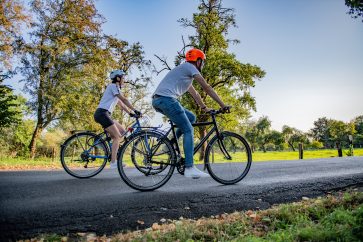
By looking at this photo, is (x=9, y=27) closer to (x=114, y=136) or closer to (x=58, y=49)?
(x=58, y=49)

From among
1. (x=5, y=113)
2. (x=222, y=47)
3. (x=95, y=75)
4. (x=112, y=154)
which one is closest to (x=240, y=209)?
(x=112, y=154)

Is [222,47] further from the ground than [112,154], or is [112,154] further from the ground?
[222,47]

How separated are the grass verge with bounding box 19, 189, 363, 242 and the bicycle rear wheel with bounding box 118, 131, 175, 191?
150cm

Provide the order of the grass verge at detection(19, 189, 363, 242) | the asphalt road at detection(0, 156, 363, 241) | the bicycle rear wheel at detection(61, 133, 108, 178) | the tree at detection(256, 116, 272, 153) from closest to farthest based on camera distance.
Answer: the grass verge at detection(19, 189, 363, 242) → the asphalt road at detection(0, 156, 363, 241) → the bicycle rear wheel at detection(61, 133, 108, 178) → the tree at detection(256, 116, 272, 153)

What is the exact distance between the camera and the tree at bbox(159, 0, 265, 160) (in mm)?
19531

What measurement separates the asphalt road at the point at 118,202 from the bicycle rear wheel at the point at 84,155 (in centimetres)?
103

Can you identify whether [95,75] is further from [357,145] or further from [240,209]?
[357,145]

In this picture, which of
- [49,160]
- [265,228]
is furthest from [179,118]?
[49,160]

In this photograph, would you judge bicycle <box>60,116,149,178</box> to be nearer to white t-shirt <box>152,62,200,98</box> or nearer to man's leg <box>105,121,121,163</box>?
man's leg <box>105,121,121,163</box>

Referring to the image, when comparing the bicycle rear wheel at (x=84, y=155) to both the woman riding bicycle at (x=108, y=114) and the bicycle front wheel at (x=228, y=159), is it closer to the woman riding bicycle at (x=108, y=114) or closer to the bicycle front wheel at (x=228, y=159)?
the woman riding bicycle at (x=108, y=114)

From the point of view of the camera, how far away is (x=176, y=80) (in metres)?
3.95

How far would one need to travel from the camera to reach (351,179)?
193 inches

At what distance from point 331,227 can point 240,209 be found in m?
1.11

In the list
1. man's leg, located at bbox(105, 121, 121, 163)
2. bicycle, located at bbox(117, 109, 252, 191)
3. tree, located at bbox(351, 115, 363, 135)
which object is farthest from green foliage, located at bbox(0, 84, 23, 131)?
tree, located at bbox(351, 115, 363, 135)
